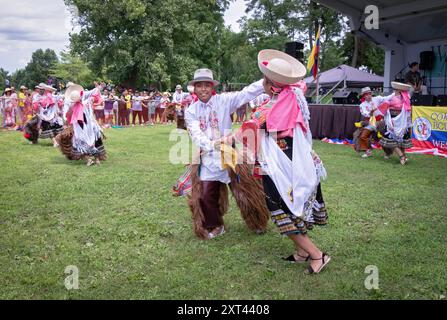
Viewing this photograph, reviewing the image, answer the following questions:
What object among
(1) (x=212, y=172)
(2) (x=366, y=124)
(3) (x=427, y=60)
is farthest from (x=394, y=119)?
(3) (x=427, y=60)

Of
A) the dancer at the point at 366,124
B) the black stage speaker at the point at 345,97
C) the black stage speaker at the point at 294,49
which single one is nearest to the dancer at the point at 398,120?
the dancer at the point at 366,124

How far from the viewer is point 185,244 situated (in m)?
4.92

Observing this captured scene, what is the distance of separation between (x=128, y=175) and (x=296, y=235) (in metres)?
5.27

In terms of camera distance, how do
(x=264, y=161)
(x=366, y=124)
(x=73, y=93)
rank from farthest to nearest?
(x=366, y=124) < (x=73, y=93) < (x=264, y=161)

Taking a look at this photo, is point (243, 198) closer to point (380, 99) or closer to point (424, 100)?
point (380, 99)

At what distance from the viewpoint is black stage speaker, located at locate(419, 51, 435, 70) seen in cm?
1838

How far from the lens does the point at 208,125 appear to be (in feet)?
16.3

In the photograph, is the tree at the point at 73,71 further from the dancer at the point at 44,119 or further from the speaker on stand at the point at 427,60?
the speaker on stand at the point at 427,60

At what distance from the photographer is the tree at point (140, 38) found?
29.8m

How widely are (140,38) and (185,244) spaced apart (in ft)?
91.5

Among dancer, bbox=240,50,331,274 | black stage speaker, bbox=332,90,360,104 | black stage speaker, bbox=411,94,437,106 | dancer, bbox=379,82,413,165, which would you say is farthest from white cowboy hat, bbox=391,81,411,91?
black stage speaker, bbox=332,90,360,104

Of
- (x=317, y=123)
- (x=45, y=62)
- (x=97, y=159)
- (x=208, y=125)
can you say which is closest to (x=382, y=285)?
(x=208, y=125)

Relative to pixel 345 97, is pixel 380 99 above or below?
below
